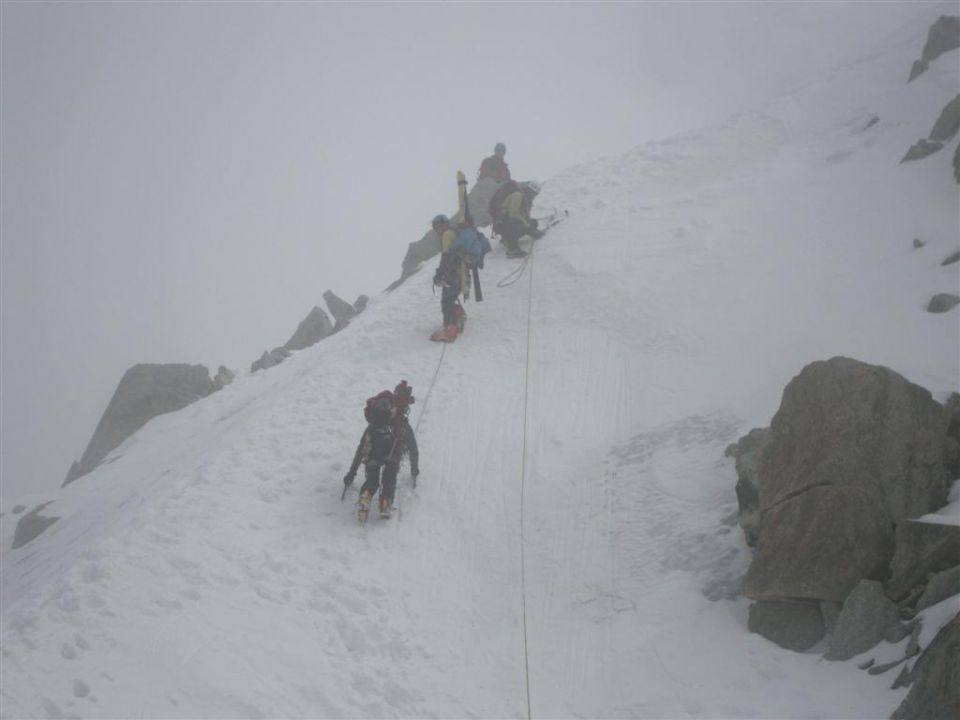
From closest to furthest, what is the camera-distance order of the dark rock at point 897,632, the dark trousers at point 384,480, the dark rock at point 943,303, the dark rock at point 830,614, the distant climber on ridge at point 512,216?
the dark rock at point 897,632
the dark rock at point 830,614
the dark trousers at point 384,480
the dark rock at point 943,303
the distant climber on ridge at point 512,216

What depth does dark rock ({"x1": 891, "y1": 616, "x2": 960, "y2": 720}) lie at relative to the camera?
184 inches

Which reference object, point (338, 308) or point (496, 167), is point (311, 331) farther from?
point (496, 167)

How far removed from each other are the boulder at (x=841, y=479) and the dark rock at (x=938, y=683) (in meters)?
1.67

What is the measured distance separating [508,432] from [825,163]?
14685 millimetres

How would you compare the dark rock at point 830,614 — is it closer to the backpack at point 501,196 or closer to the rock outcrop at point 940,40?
the backpack at point 501,196

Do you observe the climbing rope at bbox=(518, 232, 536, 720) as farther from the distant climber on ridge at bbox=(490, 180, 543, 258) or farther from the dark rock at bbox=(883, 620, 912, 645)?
the dark rock at bbox=(883, 620, 912, 645)

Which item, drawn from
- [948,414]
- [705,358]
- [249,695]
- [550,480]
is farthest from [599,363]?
[249,695]

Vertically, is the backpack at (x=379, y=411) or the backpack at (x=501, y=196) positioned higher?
the backpack at (x=501, y=196)

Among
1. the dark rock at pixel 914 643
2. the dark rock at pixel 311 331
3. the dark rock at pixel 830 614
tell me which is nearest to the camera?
the dark rock at pixel 914 643

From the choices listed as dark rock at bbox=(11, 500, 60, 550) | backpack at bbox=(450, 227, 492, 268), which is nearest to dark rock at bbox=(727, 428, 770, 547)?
backpack at bbox=(450, 227, 492, 268)

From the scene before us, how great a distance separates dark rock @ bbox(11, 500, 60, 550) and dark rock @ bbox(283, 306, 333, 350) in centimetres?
964

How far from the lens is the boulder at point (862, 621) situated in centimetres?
647

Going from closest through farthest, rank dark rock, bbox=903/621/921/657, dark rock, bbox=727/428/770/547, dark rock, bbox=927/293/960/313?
1. dark rock, bbox=903/621/921/657
2. dark rock, bbox=727/428/770/547
3. dark rock, bbox=927/293/960/313

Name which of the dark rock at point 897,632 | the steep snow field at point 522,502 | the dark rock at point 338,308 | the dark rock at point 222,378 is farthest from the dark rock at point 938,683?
the dark rock at point 338,308
